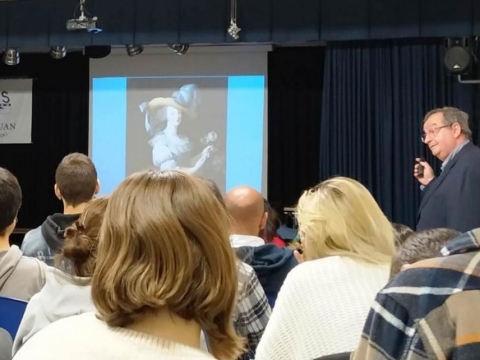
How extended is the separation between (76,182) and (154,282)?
76.9 inches

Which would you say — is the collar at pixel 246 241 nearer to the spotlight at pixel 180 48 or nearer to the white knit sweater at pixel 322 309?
the white knit sweater at pixel 322 309

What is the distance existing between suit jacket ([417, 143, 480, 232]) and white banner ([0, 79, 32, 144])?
14.8 feet

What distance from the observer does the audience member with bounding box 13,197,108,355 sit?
1607 millimetres

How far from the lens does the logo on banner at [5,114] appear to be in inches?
284

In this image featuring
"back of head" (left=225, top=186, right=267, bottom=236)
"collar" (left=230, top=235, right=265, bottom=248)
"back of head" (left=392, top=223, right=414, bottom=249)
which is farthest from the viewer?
"back of head" (left=225, top=186, right=267, bottom=236)

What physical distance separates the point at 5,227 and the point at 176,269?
1.33 m

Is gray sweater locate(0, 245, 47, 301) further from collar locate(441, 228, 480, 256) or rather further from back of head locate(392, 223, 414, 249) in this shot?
collar locate(441, 228, 480, 256)

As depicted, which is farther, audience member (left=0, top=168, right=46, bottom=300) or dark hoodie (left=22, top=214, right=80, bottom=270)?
dark hoodie (left=22, top=214, right=80, bottom=270)

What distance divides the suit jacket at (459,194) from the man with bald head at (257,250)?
6.08ft

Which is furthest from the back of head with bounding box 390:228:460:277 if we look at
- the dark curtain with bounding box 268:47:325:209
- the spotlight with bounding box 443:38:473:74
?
the dark curtain with bounding box 268:47:325:209

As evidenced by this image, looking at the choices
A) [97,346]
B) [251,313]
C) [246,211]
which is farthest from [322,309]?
[97,346]

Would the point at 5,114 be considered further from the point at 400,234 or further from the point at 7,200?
the point at 400,234

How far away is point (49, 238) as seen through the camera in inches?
99.4

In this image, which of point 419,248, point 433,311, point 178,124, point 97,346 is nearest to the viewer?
point 433,311
